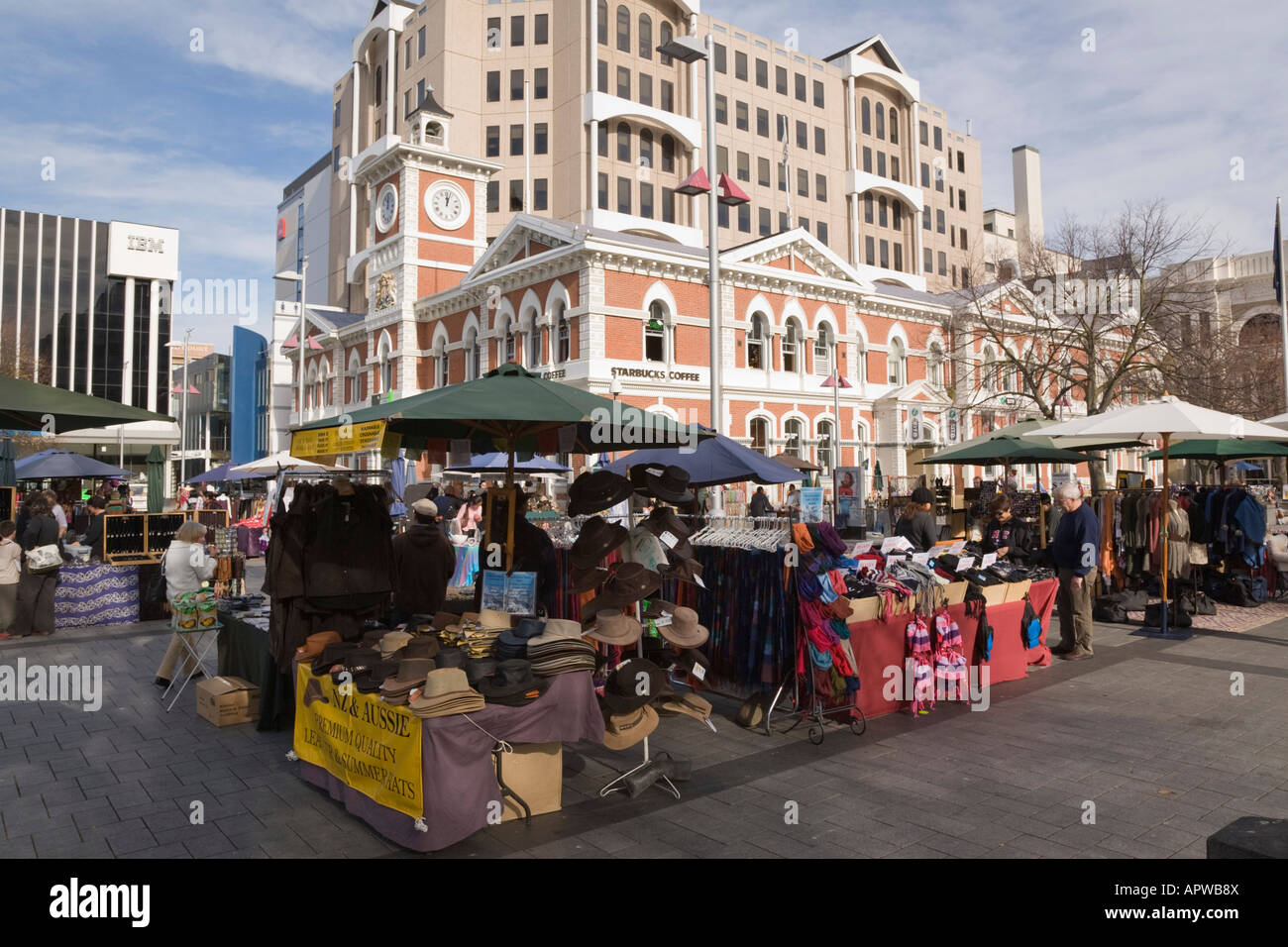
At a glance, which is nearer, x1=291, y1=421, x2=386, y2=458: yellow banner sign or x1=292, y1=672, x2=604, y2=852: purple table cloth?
x1=292, y1=672, x2=604, y2=852: purple table cloth

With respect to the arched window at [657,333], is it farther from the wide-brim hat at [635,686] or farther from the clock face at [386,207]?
the wide-brim hat at [635,686]

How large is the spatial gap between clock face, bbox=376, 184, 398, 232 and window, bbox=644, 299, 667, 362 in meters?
17.4

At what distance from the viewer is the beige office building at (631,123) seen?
47.7 meters

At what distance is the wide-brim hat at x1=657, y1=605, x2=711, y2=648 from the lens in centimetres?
615

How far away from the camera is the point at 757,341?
108ft

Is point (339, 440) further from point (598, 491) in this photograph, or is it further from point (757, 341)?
point (757, 341)

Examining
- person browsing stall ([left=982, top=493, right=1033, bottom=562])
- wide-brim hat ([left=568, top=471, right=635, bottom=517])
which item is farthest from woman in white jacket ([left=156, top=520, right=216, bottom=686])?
person browsing stall ([left=982, top=493, right=1033, bottom=562])

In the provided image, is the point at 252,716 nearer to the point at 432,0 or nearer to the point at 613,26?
the point at 613,26

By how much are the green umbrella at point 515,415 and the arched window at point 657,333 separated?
23373 mm

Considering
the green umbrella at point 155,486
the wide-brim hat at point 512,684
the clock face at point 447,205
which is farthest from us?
the clock face at point 447,205

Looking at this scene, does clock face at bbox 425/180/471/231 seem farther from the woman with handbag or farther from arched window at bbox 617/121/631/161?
the woman with handbag

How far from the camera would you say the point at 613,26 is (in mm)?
47750

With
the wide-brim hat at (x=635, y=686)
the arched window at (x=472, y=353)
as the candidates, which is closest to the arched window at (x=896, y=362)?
the arched window at (x=472, y=353)

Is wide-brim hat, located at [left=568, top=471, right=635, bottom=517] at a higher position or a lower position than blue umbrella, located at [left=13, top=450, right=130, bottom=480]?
lower
